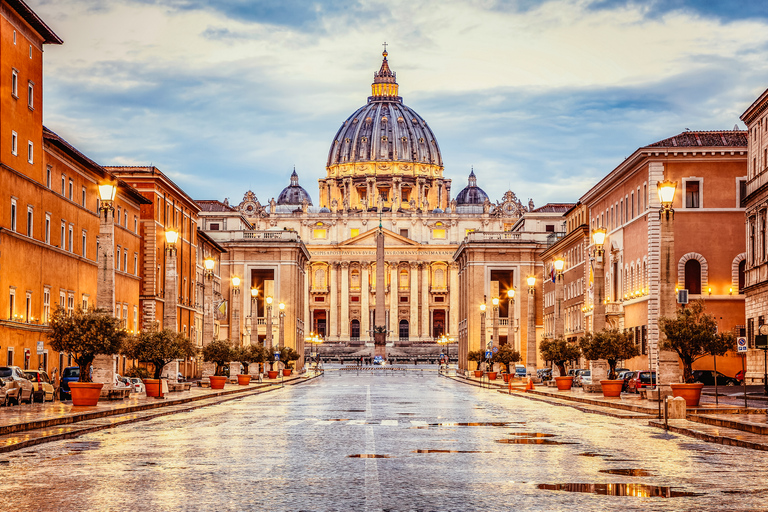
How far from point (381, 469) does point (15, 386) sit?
23955mm

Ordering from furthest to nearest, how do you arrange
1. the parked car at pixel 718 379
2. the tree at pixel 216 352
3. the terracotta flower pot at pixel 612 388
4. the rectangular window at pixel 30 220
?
the tree at pixel 216 352 < the parked car at pixel 718 379 < the rectangular window at pixel 30 220 < the terracotta flower pot at pixel 612 388

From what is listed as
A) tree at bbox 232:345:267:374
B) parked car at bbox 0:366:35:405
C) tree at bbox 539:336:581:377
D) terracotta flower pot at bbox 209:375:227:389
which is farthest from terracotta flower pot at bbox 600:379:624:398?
tree at bbox 232:345:267:374

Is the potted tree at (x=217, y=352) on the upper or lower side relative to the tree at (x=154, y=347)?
lower

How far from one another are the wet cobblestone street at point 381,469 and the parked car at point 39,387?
584 inches

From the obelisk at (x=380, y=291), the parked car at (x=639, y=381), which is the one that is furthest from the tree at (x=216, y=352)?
the obelisk at (x=380, y=291)

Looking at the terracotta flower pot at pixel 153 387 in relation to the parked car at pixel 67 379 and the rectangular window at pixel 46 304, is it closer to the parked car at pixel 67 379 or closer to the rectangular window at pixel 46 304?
the parked car at pixel 67 379

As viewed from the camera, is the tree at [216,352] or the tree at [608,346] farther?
the tree at [216,352]

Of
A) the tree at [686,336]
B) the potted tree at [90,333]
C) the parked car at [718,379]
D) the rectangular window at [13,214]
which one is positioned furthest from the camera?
the parked car at [718,379]

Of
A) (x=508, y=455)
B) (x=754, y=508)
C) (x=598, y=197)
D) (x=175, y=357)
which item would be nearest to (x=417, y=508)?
(x=754, y=508)

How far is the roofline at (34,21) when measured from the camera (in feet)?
160

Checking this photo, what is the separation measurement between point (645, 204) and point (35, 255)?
35.2 meters

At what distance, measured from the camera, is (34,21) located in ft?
168

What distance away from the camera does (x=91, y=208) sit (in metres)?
64.7

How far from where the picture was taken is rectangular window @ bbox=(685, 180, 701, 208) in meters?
65.0
